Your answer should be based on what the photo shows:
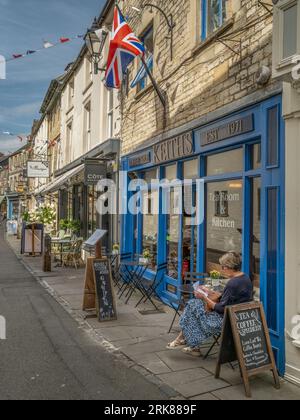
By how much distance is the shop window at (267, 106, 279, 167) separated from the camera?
5055 millimetres

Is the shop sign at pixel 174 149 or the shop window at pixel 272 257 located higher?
the shop sign at pixel 174 149

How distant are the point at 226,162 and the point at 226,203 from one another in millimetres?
664

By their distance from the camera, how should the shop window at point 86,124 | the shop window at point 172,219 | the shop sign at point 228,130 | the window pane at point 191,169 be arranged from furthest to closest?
the shop window at point 86,124 < the shop window at point 172,219 < the window pane at point 191,169 < the shop sign at point 228,130

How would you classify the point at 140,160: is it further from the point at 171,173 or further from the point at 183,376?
the point at 183,376

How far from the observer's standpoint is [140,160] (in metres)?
10.1

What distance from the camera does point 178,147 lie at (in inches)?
318

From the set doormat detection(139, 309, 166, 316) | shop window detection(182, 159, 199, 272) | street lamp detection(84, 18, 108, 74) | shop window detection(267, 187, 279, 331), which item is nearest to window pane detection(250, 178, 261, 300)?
shop window detection(267, 187, 279, 331)

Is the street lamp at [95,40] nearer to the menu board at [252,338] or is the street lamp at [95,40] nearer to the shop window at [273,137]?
the shop window at [273,137]

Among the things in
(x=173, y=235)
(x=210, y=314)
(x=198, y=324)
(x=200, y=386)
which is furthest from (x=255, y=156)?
(x=173, y=235)

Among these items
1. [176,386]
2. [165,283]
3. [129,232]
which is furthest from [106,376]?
[129,232]

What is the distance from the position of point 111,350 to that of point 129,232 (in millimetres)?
5635

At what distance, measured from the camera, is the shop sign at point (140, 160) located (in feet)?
31.9

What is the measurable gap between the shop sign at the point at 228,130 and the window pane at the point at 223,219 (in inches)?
28.3

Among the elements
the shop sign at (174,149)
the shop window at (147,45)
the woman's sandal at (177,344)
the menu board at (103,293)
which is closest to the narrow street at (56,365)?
the menu board at (103,293)
